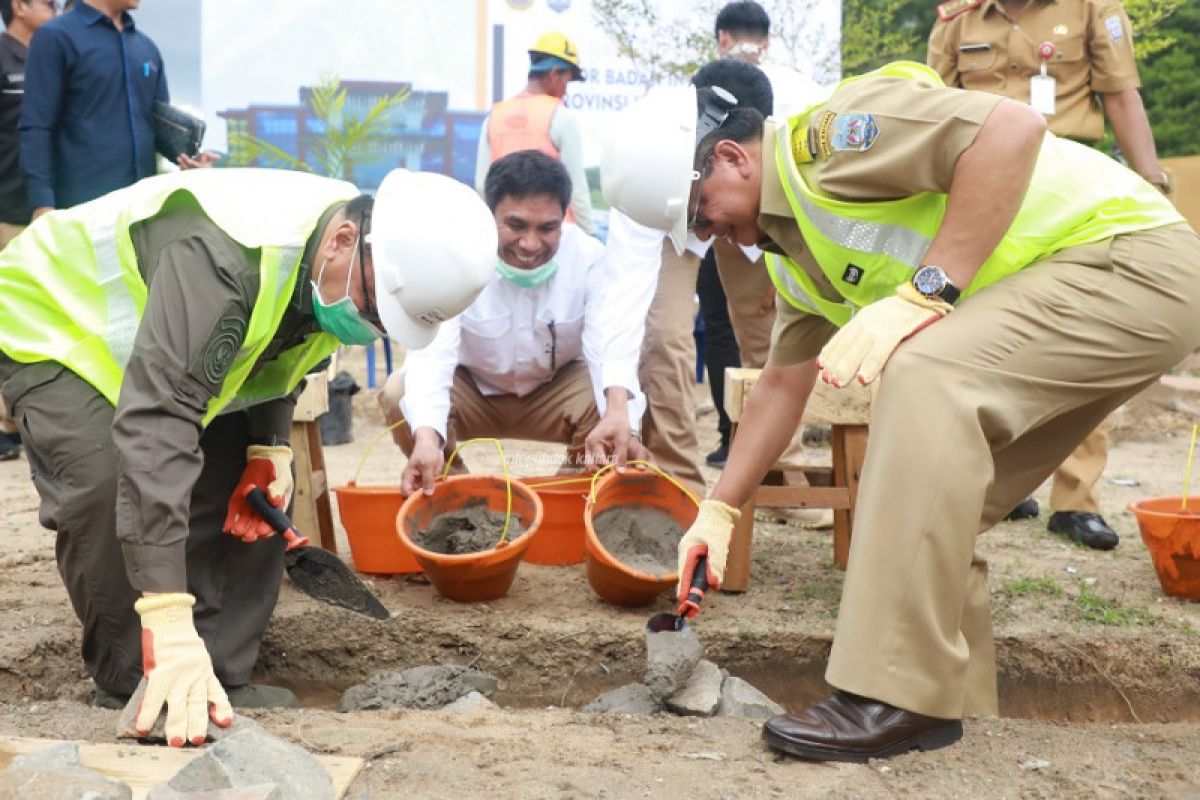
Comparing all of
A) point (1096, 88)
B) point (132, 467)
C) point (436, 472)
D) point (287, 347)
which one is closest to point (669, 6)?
point (1096, 88)

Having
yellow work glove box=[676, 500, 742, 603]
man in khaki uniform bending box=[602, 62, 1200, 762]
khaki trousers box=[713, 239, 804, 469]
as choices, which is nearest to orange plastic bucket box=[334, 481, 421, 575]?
yellow work glove box=[676, 500, 742, 603]

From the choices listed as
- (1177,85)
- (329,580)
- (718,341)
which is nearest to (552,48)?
(718,341)

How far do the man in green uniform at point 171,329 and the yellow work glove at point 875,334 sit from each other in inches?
36.6

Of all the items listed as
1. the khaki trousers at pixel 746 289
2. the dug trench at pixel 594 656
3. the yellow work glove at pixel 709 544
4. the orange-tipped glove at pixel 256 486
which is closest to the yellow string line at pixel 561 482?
the dug trench at pixel 594 656

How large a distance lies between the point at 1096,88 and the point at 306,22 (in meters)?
6.09

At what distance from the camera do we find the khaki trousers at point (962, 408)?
8.19ft

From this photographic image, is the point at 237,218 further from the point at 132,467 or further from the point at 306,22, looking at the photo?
the point at 306,22

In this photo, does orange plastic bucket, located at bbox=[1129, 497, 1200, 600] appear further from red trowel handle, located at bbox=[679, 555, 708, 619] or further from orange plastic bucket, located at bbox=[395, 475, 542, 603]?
orange plastic bucket, located at bbox=[395, 475, 542, 603]

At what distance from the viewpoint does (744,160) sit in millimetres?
2916

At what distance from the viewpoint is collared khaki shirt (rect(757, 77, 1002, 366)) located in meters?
2.58

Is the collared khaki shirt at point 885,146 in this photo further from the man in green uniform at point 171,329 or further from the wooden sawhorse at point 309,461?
the wooden sawhorse at point 309,461

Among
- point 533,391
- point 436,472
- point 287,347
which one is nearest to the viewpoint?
point 287,347

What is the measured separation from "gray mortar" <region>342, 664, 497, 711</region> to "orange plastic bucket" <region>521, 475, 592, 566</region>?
89 centimetres

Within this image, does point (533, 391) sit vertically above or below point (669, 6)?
below
